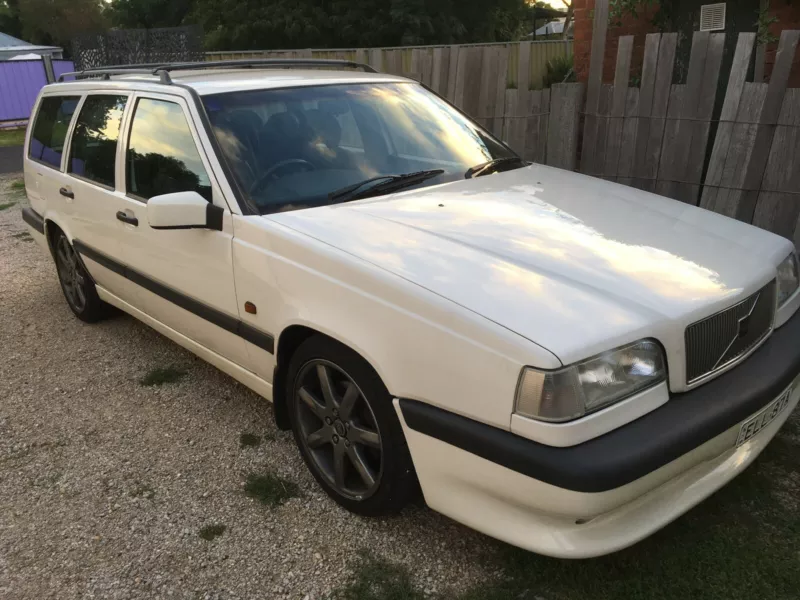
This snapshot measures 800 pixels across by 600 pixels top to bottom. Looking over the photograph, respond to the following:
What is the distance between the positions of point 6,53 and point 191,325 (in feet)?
89.6

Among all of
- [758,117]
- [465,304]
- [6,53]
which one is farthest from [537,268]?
[6,53]

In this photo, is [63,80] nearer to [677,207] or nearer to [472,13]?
[677,207]

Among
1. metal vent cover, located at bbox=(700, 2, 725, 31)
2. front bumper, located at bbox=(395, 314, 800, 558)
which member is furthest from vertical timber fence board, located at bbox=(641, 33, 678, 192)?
front bumper, located at bbox=(395, 314, 800, 558)

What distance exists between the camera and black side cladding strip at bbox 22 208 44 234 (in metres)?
5.10

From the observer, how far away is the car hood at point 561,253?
207 centimetres

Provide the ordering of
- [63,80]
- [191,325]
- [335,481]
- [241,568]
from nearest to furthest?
[241,568] → [335,481] → [191,325] → [63,80]

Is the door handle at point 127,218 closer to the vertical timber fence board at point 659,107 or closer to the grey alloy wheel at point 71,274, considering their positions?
the grey alloy wheel at point 71,274

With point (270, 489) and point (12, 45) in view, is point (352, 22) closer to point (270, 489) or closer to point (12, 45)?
point (12, 45)

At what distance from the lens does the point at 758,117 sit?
14.3ft

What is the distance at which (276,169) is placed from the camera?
3049mm

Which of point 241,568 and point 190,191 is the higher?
point 190,191

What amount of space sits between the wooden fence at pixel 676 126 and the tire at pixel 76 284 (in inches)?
143

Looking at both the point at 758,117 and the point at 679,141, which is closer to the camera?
the point at 758,117

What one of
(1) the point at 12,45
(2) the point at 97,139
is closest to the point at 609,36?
(2) the point at 97,139
